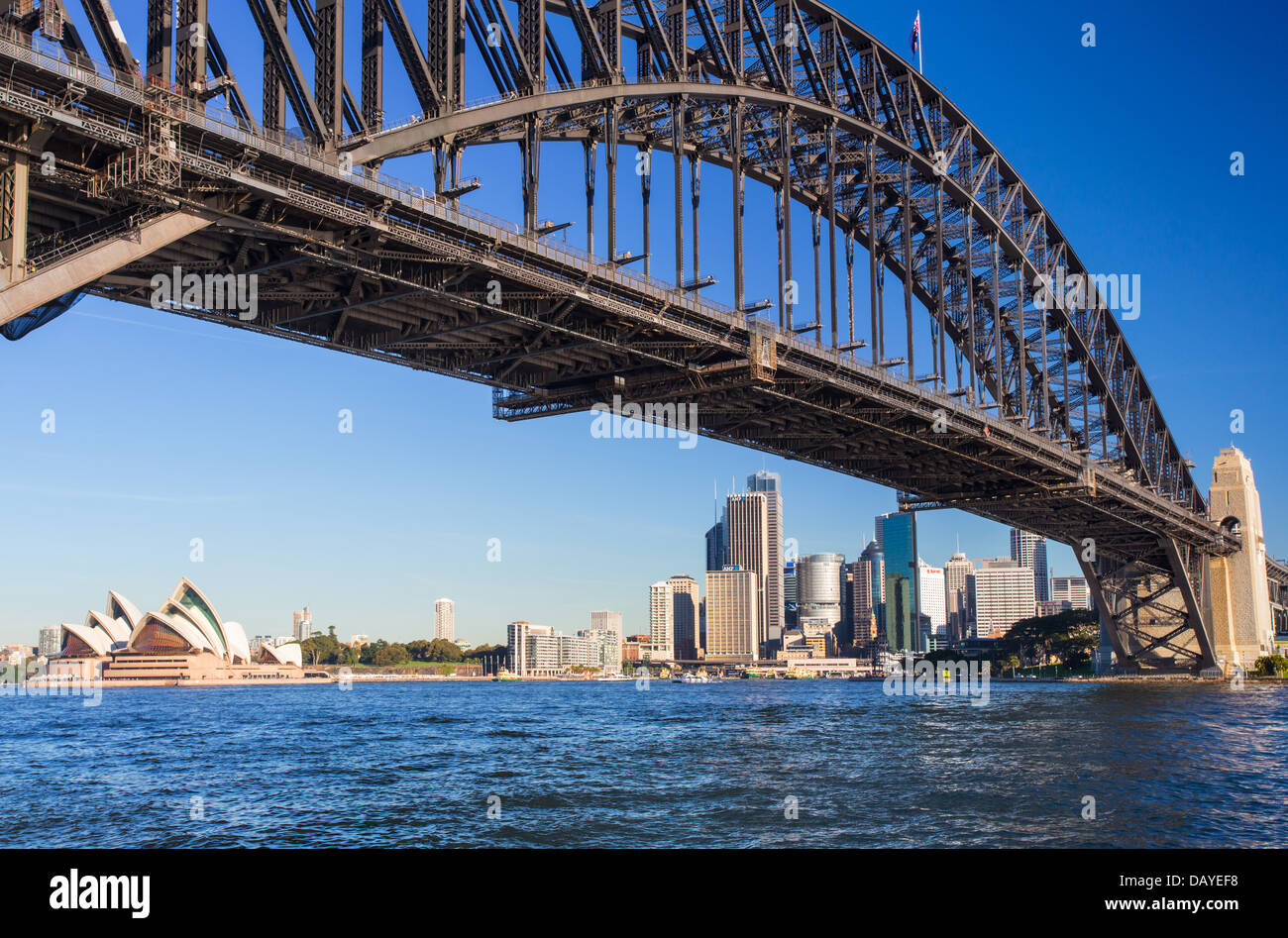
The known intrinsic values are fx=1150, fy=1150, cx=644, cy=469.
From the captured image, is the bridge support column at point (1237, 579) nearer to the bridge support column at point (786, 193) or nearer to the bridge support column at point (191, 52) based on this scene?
the bridge support column at point (786, 193)

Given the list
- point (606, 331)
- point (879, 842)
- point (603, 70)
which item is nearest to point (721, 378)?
point (606, 331)

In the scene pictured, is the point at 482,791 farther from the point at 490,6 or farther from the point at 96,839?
the point at 490,6

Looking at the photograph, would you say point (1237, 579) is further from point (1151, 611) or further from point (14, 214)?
point (14, 214)

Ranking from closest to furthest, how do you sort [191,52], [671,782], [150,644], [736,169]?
[191,52] → [671,782] → [736,169] → [150,644]

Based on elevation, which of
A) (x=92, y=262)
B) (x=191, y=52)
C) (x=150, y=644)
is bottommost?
(x=150, y=644)

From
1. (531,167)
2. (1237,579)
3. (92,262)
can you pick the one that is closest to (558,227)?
(531,167)

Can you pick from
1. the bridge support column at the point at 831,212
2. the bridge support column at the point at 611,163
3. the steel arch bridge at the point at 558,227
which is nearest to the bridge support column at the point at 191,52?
the steel arch bridge at the point at 558,227
